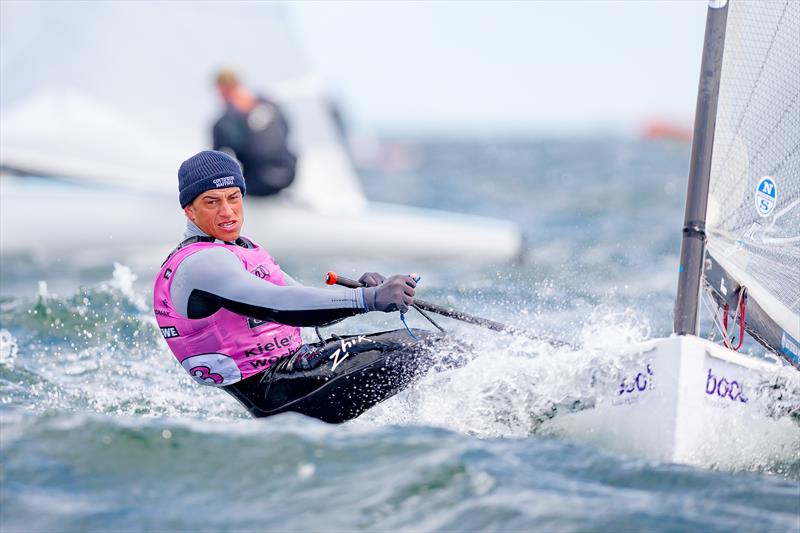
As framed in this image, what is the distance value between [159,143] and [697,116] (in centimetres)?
588

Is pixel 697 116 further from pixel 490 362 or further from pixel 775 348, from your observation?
pixel 490 362

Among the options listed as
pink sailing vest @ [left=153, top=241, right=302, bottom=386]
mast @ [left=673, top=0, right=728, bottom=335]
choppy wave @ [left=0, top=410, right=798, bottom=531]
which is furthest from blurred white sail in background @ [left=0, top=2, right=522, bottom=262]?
choppy wave @ [left=0, top=410, right=798, bottom=531]

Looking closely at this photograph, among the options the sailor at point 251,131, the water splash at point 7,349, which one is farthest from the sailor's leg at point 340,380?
the sailor at point 251,131

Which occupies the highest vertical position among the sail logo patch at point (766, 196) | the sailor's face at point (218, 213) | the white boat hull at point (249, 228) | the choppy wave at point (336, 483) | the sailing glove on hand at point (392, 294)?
the white boat hull at point (249, 228)

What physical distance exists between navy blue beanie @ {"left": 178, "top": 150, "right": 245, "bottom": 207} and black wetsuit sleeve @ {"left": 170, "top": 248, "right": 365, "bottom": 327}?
0.19 meters

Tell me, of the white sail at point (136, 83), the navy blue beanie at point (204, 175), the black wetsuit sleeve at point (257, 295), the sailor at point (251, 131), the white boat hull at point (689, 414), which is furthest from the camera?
the white sail at point (136, 83)

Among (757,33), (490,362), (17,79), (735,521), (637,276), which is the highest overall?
(17,79)

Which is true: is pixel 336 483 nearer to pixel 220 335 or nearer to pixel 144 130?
pixel 220 335

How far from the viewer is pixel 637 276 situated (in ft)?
22.3

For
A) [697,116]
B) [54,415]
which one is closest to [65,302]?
[54,415]

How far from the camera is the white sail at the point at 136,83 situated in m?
8.09

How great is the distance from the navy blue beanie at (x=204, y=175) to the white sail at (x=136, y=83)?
17.2 feet

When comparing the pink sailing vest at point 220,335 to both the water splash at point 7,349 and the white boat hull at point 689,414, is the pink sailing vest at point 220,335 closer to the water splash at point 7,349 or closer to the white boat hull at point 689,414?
the white boat hull at point 689,414

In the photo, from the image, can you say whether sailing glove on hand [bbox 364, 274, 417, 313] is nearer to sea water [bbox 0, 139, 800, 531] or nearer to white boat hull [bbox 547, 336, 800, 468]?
sea water [bbox 0, 139, 800, 531]
